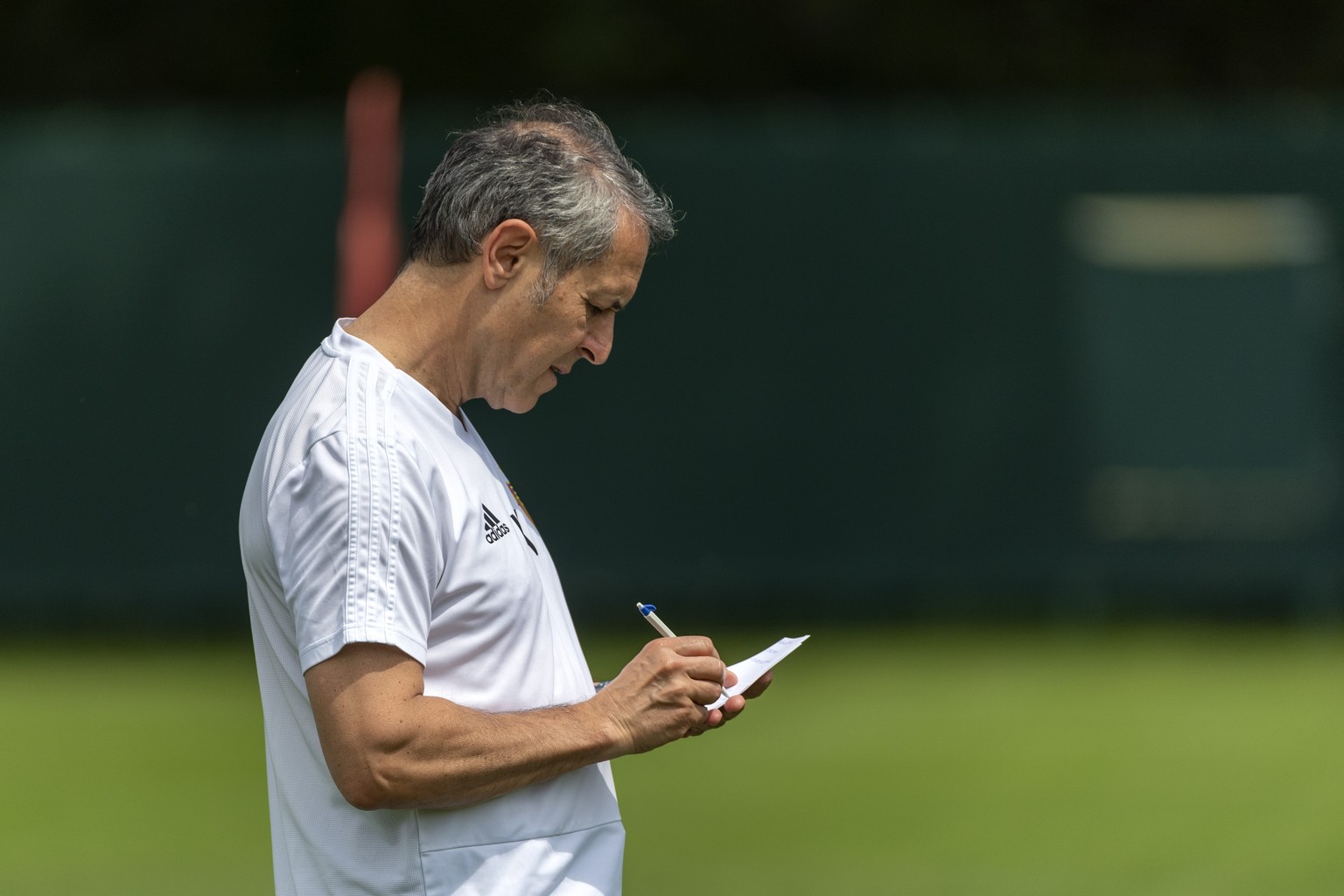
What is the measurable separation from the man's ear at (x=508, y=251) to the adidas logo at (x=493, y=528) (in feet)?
1.16

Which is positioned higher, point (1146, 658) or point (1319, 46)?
point (1319, 46)

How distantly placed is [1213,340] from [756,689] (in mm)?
9872

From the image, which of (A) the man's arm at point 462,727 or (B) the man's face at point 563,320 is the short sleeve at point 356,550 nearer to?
(A) the man's arm at point 462,727

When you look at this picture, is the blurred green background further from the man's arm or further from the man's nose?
the man's arm

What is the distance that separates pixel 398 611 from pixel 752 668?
0.85m

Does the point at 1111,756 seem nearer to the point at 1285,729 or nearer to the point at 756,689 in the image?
the point at 1285,729

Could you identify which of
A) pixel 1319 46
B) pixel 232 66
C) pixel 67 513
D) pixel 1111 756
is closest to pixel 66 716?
pixel 67 513

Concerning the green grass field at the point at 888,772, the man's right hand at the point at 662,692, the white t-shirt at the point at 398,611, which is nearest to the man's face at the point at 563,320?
the white t-shirt at the point at 398,611

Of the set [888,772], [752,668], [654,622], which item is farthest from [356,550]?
[888,772]

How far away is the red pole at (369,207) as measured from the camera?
1223 cm

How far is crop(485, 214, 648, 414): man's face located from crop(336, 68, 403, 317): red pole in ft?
30.9

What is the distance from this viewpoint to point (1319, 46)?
59.6 feet

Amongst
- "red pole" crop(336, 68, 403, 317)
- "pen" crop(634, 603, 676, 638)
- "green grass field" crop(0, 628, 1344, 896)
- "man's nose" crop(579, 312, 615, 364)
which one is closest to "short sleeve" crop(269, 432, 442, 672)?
"man's nose" crop(579, 312, 615, 364)

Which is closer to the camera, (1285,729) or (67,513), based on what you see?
(1285,729)
